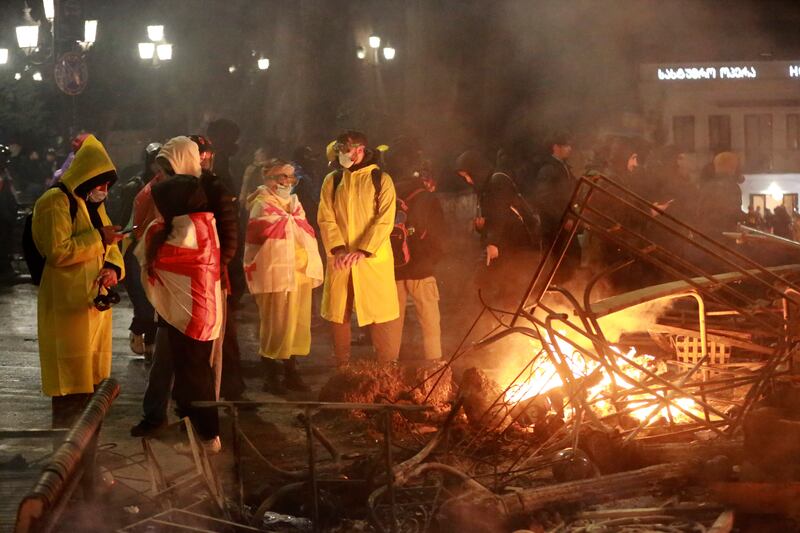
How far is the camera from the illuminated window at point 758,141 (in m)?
48.8

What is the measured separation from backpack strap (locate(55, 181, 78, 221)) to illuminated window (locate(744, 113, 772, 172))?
47212mm

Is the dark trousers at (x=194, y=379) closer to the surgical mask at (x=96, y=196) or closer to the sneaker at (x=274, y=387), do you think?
the surgical mask at (x=96, y=196)

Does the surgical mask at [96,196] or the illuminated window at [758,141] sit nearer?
the surgical mask at [96,196]

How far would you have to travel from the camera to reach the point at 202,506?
15.4 ft

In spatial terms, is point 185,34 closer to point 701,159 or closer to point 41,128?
point 41,128

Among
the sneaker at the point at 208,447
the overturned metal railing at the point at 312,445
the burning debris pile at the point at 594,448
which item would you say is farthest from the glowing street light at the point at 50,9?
the overturned metal railing at the point at 312,445

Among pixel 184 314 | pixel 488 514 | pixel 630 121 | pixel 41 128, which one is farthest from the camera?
pixel 41 128

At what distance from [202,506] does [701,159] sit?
156 feet

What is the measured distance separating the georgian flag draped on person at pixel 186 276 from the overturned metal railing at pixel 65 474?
1669 mm

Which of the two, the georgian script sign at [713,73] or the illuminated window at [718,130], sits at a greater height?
the georgian script sign at [713,73]

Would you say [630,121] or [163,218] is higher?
[630,121]

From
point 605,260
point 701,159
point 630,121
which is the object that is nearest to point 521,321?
point 605,260

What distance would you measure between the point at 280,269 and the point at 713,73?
4530cm

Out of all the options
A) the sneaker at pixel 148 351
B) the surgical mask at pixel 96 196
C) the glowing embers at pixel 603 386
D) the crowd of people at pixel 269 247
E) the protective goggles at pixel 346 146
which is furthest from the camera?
the sneaker at pixel 148 351
